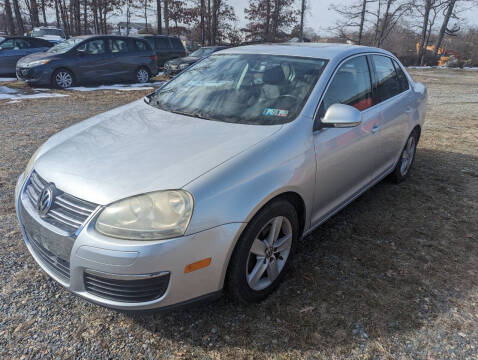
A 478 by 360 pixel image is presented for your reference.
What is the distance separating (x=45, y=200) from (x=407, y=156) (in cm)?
396

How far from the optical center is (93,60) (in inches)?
447

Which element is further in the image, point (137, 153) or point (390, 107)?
point (390, 107)

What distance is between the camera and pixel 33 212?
7.05 ft

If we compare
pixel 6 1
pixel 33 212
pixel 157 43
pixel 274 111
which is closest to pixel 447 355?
pixel 274 111

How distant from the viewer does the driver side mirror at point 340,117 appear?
251cm

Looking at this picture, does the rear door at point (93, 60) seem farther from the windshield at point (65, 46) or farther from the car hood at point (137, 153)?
the car hood at point (137, 153)

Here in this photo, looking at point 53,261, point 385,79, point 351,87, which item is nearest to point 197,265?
point 53,261

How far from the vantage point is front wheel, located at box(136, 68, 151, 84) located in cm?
1266

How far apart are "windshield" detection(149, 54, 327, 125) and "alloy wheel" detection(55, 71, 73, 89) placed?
29.1ft

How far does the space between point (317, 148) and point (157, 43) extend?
15.9 meters

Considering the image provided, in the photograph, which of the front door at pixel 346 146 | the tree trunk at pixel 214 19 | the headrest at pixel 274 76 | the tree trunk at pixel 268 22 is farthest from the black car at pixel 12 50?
the tree trunk at pixel 268 22

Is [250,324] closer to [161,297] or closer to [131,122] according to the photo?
[161,297]

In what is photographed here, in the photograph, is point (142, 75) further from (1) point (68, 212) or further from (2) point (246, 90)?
(1) point (68, 212)

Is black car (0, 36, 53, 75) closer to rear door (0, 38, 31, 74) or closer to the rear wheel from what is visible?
rear door (0, 38, 31, 74)
